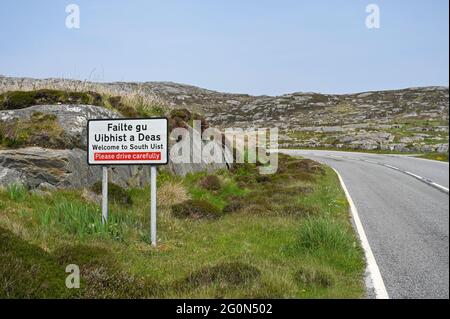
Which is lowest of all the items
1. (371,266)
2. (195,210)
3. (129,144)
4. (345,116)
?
(371,266)

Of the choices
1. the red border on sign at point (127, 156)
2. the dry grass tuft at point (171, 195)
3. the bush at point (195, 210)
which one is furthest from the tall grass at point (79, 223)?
the dry grass tuft at point (171, 195)

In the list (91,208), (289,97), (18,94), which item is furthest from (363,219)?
(289,97)

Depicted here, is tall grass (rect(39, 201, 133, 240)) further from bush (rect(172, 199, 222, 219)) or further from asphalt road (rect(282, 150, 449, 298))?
asphalt road (rect(282, 150, 449, 298))

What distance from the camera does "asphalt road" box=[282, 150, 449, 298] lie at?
264 inches

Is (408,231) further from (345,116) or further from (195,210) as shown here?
(345,116)

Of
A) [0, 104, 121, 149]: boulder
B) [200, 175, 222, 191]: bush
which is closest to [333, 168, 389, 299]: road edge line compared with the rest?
[200, 175, 222, 191]: bush

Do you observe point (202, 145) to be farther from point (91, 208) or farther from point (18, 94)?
point (91, 208)

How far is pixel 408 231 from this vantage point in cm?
1046

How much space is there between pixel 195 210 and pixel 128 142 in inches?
126

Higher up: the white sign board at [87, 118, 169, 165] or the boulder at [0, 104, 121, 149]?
the boulder at [0, 104, 121, 149]

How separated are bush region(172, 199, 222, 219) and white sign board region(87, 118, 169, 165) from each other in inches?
101

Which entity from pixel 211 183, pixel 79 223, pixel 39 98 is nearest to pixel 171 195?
pixel 211 183
